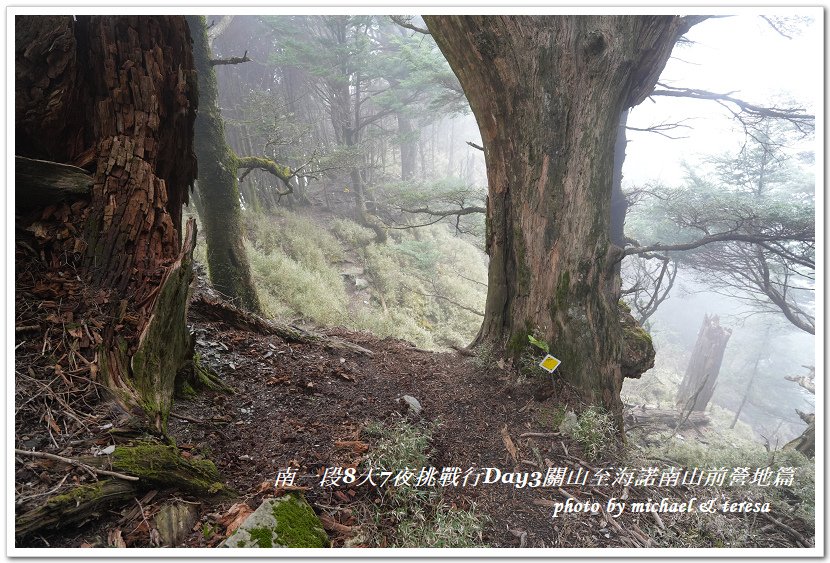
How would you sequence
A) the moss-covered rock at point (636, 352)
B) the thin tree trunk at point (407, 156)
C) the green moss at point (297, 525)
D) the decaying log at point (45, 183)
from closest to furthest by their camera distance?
the green moss at point (297, 525) → the decaying log at point (45, 183) → the moss-covered rock at point (636, 352) → the thin tree trunk at point (407, 156)

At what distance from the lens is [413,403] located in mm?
2967

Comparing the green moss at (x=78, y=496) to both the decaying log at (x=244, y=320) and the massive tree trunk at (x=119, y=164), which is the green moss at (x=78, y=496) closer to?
the massive tree trunk at (x=119, y=164)

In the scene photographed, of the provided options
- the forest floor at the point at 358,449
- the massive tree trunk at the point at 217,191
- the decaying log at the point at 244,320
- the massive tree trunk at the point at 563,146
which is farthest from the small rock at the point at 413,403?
the massive tree trunk at the point at 217,191

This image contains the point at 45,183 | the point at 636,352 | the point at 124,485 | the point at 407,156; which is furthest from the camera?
the point at 407,156

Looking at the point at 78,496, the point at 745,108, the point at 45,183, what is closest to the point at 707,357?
the point at 745,108

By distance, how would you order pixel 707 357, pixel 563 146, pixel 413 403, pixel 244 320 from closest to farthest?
pixel 413 403, pixel 563 146, pixel 244 320, pixel 707 357

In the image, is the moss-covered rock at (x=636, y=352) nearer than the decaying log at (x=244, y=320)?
Yes

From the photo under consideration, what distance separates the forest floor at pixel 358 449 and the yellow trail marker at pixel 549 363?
0.17 metres

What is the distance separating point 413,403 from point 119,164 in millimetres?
2345

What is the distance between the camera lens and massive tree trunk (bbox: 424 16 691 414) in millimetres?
3020

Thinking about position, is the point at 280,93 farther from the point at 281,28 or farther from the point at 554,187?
the point at 554,187

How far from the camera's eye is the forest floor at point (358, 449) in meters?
A: 1.63

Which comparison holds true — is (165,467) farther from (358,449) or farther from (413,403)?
(413,403)

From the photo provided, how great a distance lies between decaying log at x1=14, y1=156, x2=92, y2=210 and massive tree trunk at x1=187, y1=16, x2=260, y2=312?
3.02 meters
